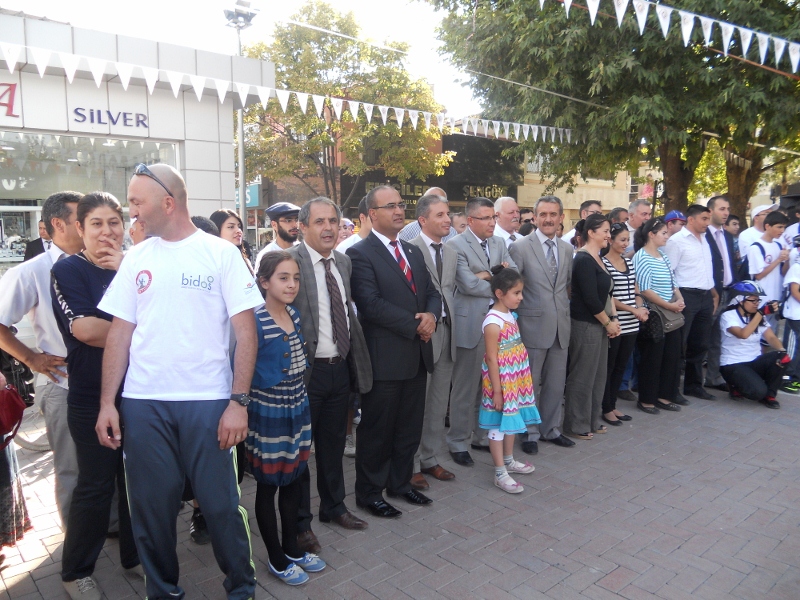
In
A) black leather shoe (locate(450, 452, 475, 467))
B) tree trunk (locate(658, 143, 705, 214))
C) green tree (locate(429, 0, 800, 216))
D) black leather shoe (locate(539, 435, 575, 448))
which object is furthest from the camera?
tree trunk (locate(658, 143, 705, 214))

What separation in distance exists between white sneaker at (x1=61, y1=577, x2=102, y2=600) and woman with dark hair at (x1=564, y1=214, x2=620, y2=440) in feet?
13.1

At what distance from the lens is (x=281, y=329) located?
306 cm

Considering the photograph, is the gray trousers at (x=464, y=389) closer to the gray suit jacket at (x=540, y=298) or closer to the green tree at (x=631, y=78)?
the gray suit jacket at (x=540, y=298)

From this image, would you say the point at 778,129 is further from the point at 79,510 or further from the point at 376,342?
the point at 79,510

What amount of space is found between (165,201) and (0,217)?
796 centimetres

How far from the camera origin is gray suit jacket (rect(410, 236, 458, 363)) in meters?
4.36

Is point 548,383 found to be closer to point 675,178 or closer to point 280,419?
point 280,419

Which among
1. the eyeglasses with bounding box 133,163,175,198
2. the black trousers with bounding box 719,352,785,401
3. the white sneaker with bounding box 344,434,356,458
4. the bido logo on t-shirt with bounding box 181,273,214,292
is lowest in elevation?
the white sneaker with bounding box 344,434,356,458

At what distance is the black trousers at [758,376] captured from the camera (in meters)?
6.39

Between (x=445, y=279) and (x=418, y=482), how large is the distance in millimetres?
1508

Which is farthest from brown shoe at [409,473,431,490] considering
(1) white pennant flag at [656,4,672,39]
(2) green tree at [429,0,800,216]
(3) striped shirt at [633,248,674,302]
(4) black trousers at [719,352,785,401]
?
(2) green tree at [429,0,800,216]

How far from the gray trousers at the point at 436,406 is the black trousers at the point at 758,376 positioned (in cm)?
384

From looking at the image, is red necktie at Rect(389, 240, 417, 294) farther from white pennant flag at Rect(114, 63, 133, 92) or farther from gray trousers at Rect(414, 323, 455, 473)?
white pennant flag at Rect(114, 63, 133, 92)

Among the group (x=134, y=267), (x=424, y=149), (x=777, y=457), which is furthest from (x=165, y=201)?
(x=424, y=149)
